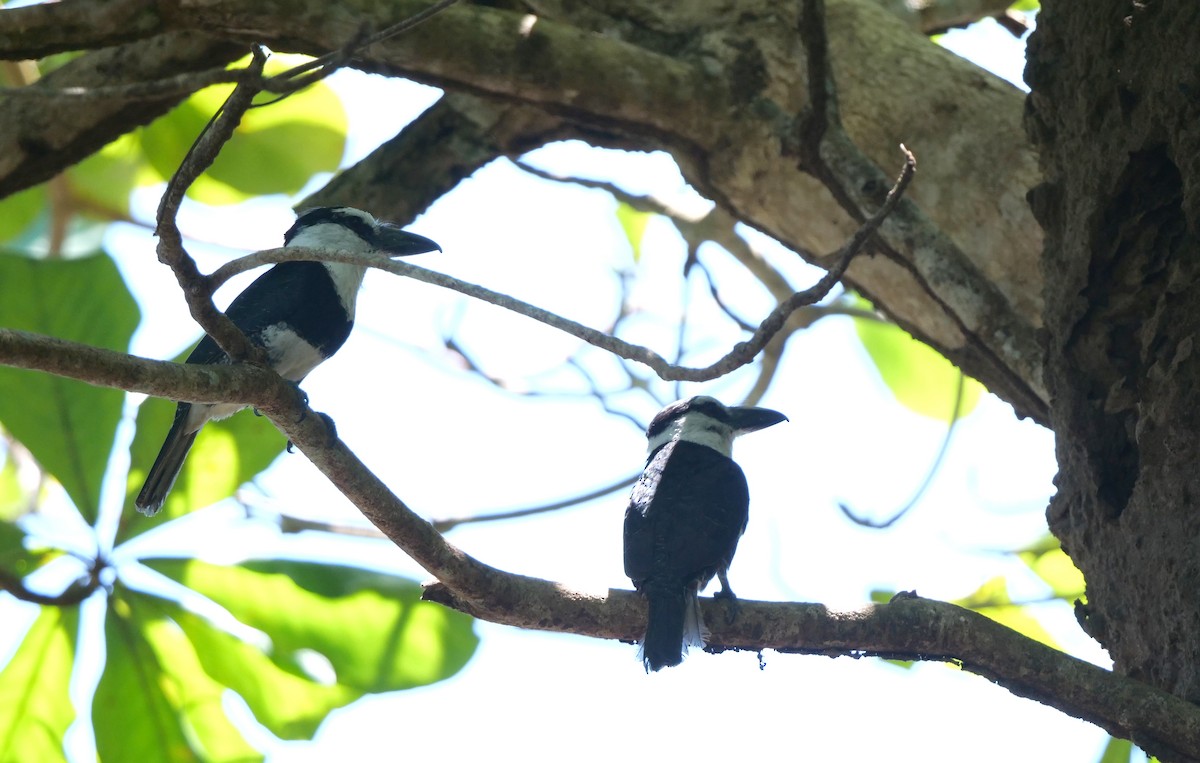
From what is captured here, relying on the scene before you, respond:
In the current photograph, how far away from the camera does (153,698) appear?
4.07 meters

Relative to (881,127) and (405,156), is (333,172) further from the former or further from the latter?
(881,127)

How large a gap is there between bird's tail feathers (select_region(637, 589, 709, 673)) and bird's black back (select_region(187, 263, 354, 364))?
1.31m

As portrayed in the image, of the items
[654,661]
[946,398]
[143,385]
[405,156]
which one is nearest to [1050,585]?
[946,398]

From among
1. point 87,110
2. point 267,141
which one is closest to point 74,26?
point 87,110

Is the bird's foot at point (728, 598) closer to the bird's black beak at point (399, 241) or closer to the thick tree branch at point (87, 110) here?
the bird's black beak at point (399, 241)

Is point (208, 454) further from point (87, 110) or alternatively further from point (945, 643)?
point (945, 643)

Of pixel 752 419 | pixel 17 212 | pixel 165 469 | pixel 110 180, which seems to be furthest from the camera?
pixel 110 180

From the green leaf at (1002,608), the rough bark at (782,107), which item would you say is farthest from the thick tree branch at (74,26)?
the green leaf at (1002,608)

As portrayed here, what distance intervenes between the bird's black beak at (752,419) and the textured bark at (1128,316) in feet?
5.10

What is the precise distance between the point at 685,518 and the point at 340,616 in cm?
119

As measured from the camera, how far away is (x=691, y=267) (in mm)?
5062

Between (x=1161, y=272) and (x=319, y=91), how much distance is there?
12.5 ft

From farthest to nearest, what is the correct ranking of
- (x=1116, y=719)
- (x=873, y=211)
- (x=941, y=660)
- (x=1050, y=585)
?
(x=1050, y=585) → (x=873, y=211) → (x=941, y=660) → (x=1116, y=719)

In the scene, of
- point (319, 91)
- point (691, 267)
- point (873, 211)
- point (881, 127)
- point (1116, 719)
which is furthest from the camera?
point (319, 91)
